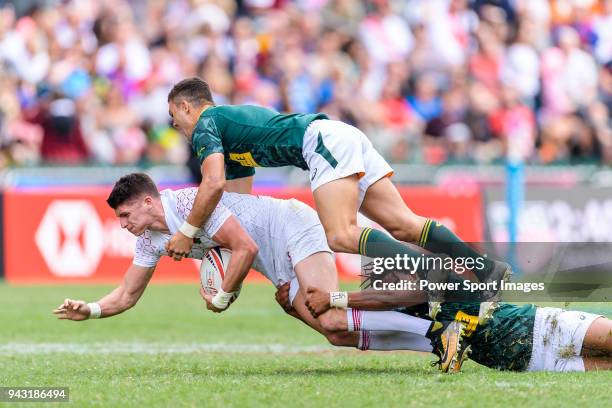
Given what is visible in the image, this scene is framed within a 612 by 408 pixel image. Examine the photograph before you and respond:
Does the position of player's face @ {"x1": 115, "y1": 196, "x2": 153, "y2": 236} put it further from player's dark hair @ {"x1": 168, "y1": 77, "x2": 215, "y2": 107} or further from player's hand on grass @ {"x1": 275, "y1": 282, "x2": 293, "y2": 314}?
player's hand on grass @ {"x1": 275, "y1": 282, "x2": 293, "y2": 314}

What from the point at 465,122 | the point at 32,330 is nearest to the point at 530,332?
the point at 32,330

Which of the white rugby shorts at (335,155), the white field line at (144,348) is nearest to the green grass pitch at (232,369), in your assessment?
the white field line at (144,348)

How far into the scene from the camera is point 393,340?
8.27 m

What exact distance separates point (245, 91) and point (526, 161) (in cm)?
428

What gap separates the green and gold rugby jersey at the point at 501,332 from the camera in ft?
26.1

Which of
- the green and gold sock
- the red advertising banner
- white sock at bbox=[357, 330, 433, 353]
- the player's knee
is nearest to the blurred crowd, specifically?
the red advertising banner

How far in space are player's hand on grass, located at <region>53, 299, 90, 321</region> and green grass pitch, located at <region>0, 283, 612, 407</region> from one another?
378 mm

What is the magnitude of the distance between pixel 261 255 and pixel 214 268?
14.5 inches

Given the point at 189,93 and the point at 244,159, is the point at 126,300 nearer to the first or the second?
the point at 244,159

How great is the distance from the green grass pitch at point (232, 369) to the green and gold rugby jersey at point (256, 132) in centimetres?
148

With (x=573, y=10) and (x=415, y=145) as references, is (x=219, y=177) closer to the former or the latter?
(x=415, y=145)

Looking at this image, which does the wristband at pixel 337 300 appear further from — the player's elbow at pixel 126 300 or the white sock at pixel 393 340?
the player's elbow at pixel 126 300

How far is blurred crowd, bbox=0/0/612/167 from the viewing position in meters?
17.9
